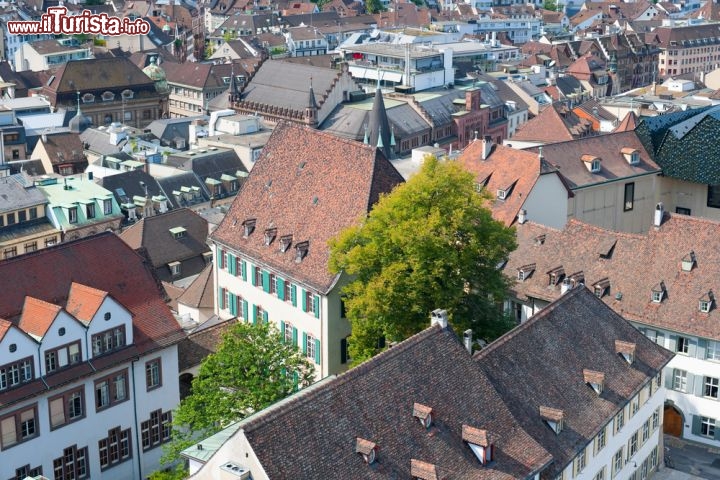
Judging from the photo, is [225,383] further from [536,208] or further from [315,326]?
[536,208]

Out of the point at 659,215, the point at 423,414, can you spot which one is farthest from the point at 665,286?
the point at 423,414

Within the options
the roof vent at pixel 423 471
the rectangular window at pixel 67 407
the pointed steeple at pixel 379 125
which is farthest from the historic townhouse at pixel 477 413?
the pointed steeple at pixel 379 125

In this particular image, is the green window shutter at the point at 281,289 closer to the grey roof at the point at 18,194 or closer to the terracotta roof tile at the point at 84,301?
the terracotta roof tile at the point at 84,301

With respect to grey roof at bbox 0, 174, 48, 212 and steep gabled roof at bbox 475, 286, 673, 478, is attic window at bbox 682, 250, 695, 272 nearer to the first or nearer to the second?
steep gabled roof at bbox 475, 286, 673, 478

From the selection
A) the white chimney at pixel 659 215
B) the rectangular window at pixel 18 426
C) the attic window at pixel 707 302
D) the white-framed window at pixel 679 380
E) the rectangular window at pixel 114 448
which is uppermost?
the white chimney at pixel 659 215

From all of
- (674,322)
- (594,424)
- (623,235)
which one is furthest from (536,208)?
(594,424)
